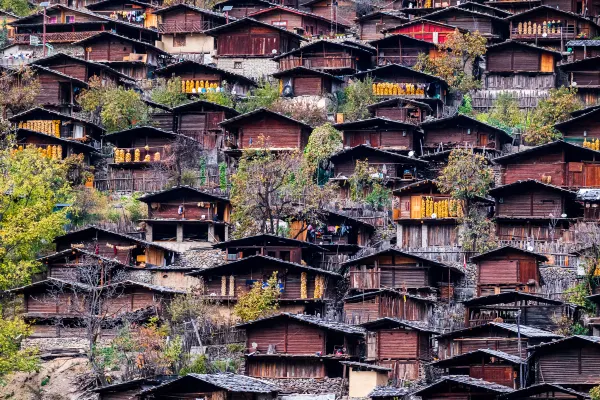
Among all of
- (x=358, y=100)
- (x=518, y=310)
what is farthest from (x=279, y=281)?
(x=358, y=100)

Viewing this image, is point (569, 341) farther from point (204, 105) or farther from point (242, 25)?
point (242, 25)

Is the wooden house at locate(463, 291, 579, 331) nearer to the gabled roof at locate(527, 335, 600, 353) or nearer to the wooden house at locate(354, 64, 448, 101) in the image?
the gabled roof at locate(527, 335, 600, 353)

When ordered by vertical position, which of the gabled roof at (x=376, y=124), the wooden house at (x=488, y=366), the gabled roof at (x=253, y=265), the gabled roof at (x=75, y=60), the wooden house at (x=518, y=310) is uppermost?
the gabled roof at (x=75, y=60)

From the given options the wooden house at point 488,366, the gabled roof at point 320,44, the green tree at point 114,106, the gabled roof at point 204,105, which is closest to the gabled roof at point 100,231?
the green tree at point 114,106

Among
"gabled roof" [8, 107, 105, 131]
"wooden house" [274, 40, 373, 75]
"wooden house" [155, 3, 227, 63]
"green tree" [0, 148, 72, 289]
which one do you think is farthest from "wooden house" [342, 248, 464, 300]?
"wooden house" [155, 3, 227, 63]

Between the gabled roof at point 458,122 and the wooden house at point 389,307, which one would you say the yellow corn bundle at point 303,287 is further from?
the gabled roof at point 458,122

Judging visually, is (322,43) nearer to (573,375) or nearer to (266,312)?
(266,312)

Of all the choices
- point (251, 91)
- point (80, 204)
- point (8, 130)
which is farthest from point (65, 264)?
point (251, 91)
